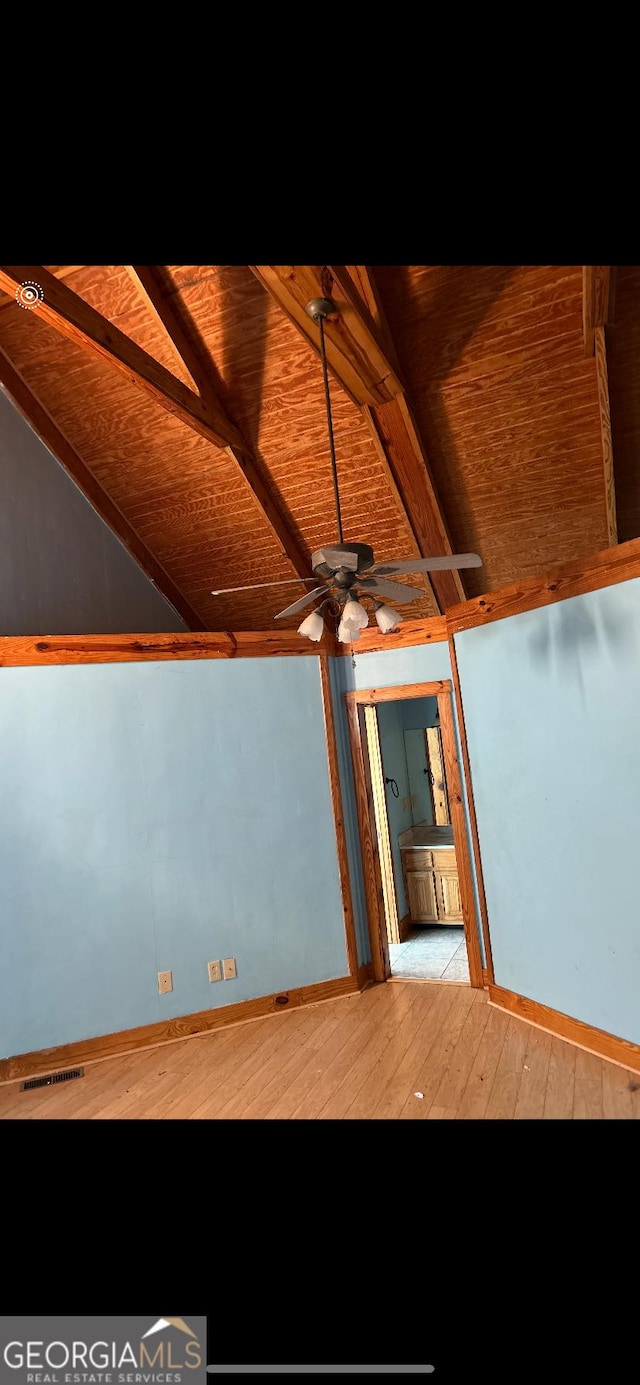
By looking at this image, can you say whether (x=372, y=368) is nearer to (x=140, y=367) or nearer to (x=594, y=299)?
(x=594, y=299)

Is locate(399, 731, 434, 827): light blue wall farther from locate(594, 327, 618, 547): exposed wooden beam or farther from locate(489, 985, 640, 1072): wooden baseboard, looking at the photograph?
locate(594, 327, 618, 547): exposed wooden beam

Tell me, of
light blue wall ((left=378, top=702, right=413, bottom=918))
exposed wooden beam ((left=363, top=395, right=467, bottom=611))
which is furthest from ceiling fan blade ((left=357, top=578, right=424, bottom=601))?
light blue wall ((left=378, top=702, right=413, bottom=918))

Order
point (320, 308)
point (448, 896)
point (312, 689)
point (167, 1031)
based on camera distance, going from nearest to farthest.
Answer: point (320, 308)
point (167, 1031)
point (312, 689)
point (448, 896)

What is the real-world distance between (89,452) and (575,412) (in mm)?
3458

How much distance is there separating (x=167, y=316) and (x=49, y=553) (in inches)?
76.5

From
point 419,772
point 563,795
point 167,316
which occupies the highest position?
point 167,316

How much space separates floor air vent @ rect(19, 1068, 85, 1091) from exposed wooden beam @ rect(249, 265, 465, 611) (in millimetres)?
4144

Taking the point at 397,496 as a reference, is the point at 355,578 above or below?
below

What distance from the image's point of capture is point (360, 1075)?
11.6 ft

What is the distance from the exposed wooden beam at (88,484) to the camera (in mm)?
4613

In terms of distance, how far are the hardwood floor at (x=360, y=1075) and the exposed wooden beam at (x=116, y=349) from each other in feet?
12.8

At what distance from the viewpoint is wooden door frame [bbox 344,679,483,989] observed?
4.62m

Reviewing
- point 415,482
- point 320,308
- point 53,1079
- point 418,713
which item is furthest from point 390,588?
point 418,713

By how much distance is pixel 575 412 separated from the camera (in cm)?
403
